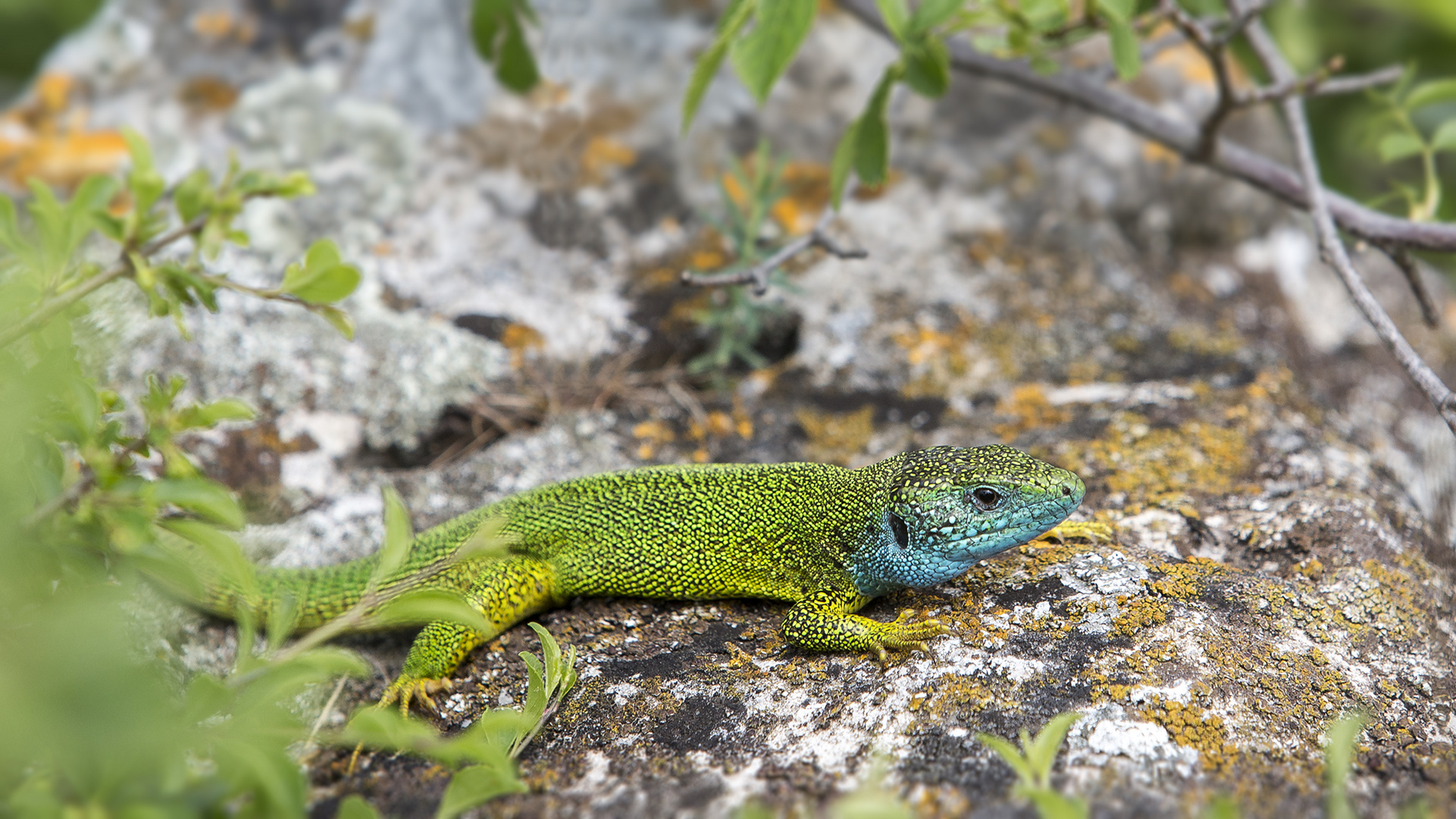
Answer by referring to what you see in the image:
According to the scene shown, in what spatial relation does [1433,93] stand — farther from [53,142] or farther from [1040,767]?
[53,142]

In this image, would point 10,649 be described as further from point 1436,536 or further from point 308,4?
point 308,4

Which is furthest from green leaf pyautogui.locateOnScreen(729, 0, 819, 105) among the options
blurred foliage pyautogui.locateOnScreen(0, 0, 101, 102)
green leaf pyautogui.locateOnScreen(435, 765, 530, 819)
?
blurred foliage pyautogui.locateOnScreen(0, 0, 101, 102)

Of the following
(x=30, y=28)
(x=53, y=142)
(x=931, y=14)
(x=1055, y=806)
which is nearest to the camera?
(x=1055, y=806)

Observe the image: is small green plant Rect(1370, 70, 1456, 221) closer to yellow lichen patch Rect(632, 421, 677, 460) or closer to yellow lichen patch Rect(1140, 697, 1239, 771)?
yellow lichen patch Rect(1140, 697, 1239, 771)

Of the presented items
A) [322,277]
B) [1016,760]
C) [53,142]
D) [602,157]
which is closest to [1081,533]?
[1016,760]

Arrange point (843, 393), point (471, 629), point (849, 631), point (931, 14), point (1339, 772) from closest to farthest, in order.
→ point (1339, 772) < point (849, 631) < point (931, 14) < point (471, 629) < point (843, 393)

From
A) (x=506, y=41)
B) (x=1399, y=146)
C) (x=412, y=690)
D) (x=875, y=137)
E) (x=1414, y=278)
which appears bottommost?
(x=412, y=690)

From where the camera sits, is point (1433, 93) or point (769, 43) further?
point (1433, 93)
